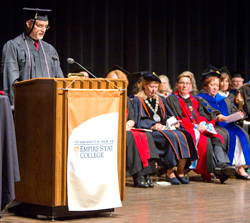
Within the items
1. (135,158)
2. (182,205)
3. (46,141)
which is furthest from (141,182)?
(46,141)

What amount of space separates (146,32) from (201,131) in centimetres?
263

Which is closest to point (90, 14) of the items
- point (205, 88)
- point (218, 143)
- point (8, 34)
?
point (8, 34)

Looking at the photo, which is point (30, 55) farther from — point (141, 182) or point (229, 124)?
point (229, 124)

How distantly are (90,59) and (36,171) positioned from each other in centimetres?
425

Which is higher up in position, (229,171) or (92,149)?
(92,149)

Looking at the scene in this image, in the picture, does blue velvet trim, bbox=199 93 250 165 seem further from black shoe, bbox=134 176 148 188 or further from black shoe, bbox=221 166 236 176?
black shoe, bbox=134 176 148 188

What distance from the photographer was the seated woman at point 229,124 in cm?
679

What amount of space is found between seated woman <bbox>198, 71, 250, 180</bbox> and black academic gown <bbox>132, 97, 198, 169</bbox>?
0.81 m

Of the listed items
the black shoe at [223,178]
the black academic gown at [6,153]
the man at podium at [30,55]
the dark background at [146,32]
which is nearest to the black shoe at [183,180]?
the black shoe at [223,178]

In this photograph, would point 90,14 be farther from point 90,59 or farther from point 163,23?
point 163,23

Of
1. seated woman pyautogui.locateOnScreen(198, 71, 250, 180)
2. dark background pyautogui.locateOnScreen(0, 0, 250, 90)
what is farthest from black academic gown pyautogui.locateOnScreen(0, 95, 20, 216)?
seated woman pyautogui.locateOnScreen(198, 71, 250, 180)

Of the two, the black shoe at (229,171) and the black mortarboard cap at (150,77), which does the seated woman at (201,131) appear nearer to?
the black shoe at (229,171)

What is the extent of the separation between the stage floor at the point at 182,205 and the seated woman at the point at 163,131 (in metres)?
0.28

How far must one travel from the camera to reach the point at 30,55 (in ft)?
15.0
